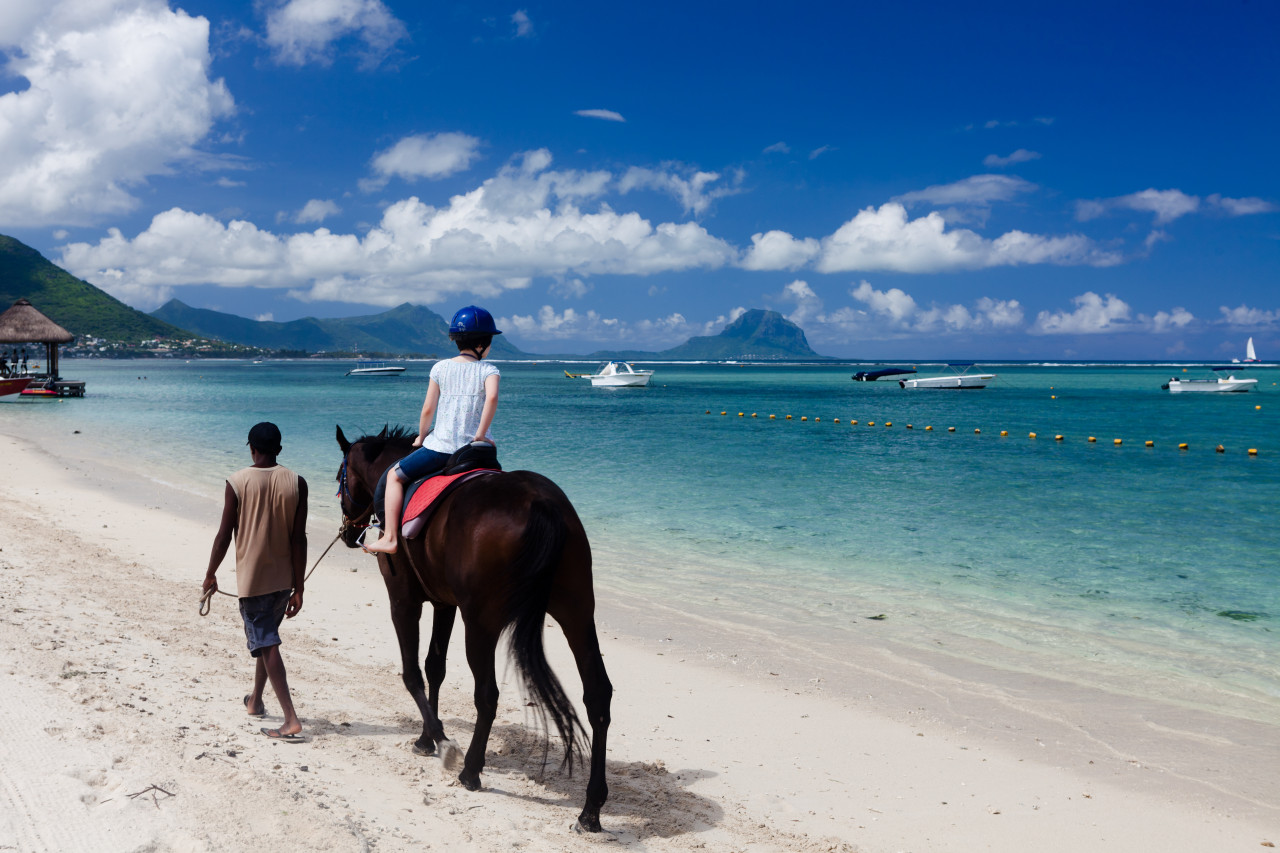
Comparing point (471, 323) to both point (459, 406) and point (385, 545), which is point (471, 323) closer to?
point (459, 406)

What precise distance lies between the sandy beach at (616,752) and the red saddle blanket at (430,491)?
1.14m

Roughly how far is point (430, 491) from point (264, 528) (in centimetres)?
102

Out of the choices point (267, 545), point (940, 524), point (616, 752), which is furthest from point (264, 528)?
point (940, 524)

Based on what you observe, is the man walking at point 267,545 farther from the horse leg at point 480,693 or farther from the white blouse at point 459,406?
the horse leg at point 480,693

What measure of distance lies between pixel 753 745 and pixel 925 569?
26.3ft

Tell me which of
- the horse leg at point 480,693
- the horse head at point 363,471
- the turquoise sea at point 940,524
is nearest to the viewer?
the horse leg at point 480,693

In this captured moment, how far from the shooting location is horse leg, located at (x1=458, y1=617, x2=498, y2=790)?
459cm

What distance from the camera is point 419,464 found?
505 centimetres

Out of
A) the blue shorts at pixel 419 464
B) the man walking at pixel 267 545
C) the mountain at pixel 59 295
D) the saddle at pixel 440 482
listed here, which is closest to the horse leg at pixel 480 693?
the saddle at pixel 440 482

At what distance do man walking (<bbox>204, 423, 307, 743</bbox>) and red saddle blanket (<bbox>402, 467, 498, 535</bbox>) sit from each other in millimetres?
628

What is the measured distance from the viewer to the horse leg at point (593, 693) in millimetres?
4354

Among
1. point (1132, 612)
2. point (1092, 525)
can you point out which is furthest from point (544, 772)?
point (1092, 525)

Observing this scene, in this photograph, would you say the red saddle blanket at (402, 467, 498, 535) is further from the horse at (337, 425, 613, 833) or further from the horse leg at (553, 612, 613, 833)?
the horse leg at (553, 612, 613, 833)

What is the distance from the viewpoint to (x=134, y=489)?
1798 cm
